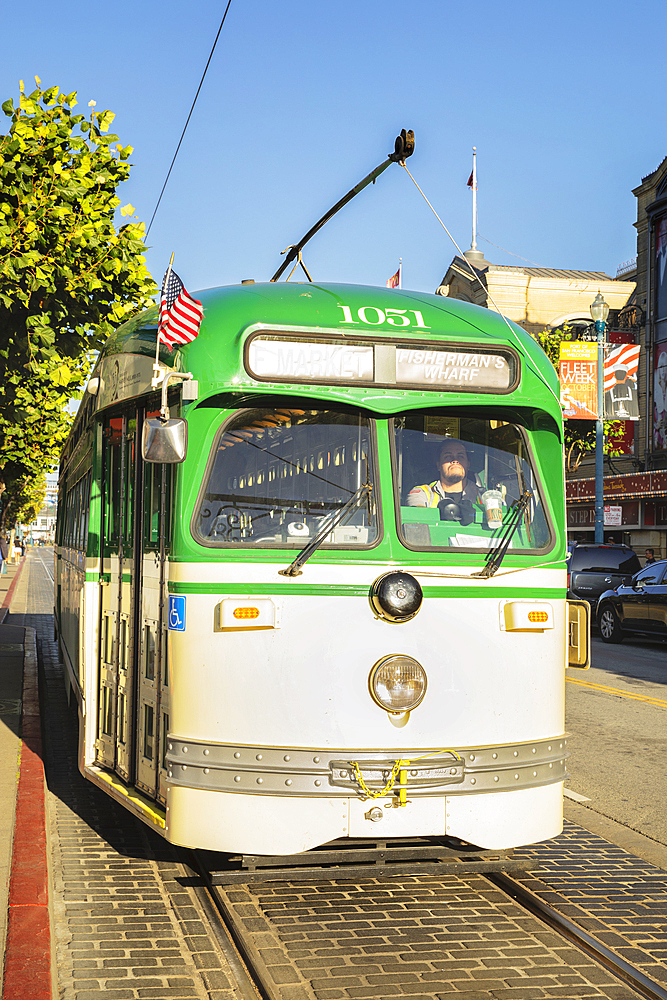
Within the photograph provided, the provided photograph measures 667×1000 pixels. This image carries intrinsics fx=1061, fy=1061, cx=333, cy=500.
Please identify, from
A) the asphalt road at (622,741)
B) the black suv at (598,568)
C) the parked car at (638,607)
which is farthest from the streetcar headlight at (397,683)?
the black suv at (598,568)

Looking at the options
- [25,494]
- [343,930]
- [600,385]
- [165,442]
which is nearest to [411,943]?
[343,930]

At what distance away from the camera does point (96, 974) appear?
180 inches

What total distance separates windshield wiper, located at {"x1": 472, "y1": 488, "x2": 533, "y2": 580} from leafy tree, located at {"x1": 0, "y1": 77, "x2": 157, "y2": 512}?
598 centimetres

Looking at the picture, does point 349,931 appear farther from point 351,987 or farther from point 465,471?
point 465,471

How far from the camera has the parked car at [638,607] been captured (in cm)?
1930

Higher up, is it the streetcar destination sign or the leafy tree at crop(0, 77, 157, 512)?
the leafy tree at crop(0, 77, 157, 512)

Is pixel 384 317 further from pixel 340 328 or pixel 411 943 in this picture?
pixel 411 943

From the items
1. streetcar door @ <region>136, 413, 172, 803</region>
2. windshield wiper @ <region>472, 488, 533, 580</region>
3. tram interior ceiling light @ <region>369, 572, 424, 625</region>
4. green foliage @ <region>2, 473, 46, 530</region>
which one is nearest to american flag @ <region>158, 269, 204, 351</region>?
streetcar door @ <region>136, 413, 172, 803</region>

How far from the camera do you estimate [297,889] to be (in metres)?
5.72

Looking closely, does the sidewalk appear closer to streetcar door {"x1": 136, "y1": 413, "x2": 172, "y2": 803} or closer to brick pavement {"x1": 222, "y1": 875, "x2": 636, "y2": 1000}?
streetcar door {"x1": 136, "y1": 413, "x2": 172, "y2": 803}

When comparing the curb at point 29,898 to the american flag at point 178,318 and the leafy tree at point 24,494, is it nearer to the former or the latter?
the american flag at point 178,318

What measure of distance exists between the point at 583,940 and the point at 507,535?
2.01 metres

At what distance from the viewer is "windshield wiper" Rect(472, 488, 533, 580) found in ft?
18.0

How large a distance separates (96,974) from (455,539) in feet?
8.73
